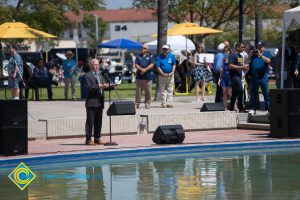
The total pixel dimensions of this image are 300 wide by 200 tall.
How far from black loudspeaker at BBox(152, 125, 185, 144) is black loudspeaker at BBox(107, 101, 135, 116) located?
632mm

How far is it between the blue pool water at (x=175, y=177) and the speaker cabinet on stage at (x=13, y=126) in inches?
22.6

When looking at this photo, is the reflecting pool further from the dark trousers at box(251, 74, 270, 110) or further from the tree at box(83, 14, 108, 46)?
the tree at box(83, 14, 108, 46)

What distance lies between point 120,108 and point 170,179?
3405 millimetres

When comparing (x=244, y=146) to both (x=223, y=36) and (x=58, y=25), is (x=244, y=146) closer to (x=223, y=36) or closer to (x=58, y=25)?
(x=58, y=25)

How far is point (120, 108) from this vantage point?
616 inches

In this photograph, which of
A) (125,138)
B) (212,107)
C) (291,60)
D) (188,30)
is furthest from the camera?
(188,30)

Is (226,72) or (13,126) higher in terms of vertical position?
(226,72)

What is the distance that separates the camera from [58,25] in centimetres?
4809

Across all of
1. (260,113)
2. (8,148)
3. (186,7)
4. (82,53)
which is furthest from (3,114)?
(82,53)

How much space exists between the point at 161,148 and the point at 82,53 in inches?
1533

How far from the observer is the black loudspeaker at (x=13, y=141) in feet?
46.6

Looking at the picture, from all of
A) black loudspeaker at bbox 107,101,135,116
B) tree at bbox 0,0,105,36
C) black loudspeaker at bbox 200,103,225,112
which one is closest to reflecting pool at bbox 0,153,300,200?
black loudspeaker at bbox 107,101,135,116

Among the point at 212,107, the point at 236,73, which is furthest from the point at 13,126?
the point at 236,73

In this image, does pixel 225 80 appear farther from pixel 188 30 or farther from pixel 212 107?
pixel 188 30
